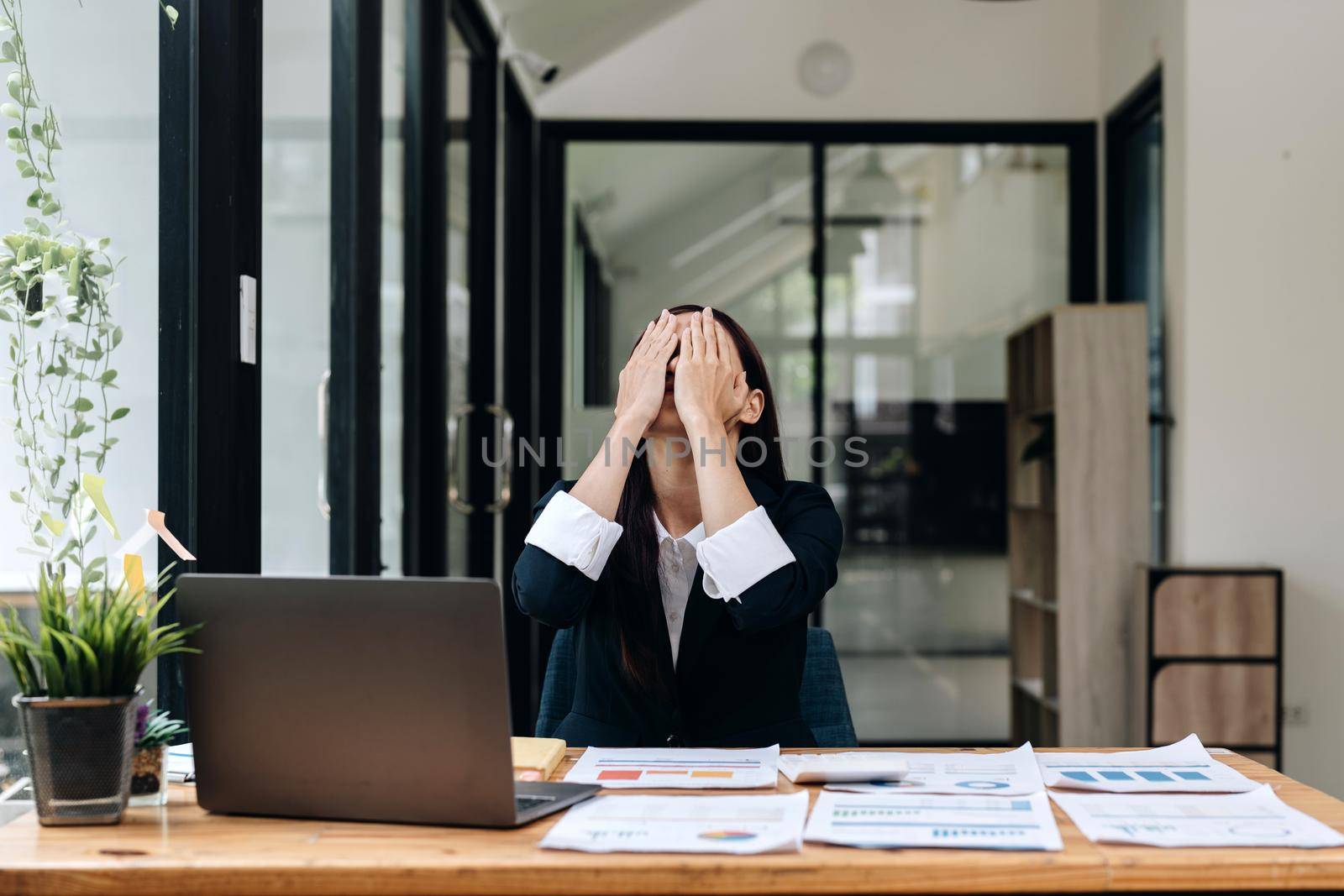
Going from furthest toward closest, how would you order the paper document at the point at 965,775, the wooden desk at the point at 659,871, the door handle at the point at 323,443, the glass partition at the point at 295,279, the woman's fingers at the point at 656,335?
the door handle at the point at 323,443, the glass partition at the point at 295,279, the woman's fingers at the point at 656,335, the paper document at the point at 965,775, the wooden desk at the point at 659,871

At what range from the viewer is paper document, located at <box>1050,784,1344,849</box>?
1088mm

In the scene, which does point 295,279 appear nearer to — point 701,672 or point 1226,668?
point 701,672

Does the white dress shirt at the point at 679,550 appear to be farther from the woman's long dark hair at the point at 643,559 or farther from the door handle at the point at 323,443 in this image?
the door handle at the point at 323,443

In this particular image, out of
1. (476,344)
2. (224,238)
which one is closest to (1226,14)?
(476,344)

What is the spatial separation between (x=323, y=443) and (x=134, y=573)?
1092 mm

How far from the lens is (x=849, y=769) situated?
4.28ft

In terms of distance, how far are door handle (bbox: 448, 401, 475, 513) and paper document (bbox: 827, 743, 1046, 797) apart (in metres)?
2.31

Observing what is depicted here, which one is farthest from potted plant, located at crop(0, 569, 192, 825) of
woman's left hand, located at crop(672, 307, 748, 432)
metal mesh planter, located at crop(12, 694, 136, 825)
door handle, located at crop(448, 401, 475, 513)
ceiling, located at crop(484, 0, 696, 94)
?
ceiling, located at crop(484, 0, 696, 94)

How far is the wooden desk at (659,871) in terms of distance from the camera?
3.37ft

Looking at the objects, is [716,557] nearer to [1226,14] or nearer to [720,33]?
[1226,14]

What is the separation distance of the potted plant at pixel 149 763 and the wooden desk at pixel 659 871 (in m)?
0.15

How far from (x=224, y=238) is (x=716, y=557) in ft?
2.85

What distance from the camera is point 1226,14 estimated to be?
3865mm

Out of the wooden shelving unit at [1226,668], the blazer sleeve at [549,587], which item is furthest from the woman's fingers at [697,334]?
the wooden shelving unit at [1226,668]
